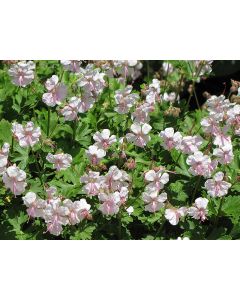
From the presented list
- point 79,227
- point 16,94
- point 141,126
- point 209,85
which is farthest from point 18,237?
point 209,85

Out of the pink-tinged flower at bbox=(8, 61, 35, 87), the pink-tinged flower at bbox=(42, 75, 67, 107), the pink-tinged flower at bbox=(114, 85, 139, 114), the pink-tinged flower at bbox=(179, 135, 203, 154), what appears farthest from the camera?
the pink-tinged flower at bbox=(114, 85, 139, 114)

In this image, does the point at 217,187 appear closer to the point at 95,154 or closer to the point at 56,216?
the point at 95,154

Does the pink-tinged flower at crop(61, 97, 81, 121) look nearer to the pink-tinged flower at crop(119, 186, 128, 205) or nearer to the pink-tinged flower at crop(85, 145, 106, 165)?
the pink-tinged flower at crop(85, 145, 106, 165)

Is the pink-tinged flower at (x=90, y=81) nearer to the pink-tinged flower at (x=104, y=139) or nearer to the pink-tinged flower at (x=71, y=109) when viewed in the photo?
the pink-tinged flower at (x=71, y=109)

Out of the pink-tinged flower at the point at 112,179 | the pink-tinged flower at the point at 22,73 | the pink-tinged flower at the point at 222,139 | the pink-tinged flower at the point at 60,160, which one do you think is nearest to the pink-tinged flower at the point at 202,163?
the pink-tinged flower at the point at 222,139

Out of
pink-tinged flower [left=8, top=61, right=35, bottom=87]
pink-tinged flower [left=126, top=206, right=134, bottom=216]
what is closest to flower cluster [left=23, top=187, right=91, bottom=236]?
pink-tinged flower [left=126, top=206, right=134, bottom=216]

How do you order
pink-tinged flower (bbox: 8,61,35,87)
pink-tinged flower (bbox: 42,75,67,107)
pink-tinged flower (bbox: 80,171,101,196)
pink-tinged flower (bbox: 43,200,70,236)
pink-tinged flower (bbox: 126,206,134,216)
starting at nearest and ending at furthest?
1. pink-tinged flower (bbox: 43,200,70,236)
2. pink-tinged flower (bbox: 80,171,101,196)
3. pink-tinged flower (bbox: 126,206,134,216)
4. pink-tinged flower (bbox: 42,75,67,107)
5. pink-tinged flower (bbox: 8,61,35,87)

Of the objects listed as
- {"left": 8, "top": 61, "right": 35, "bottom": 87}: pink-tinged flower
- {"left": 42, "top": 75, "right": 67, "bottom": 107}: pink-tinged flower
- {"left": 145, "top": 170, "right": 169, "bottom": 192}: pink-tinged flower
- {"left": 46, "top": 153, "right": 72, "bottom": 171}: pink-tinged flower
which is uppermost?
{"left": 8, "top": 61, "right": 35, "bottom": 87}: pink-tinged flower

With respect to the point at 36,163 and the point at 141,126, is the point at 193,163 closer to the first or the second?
the point at 141,126
